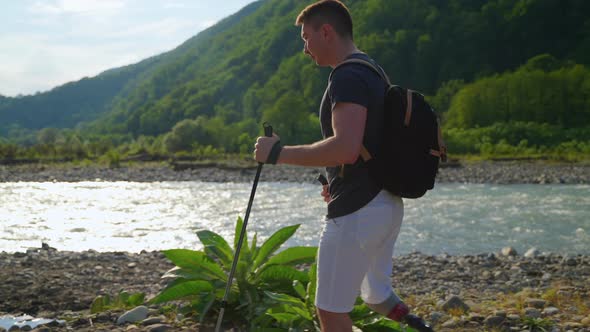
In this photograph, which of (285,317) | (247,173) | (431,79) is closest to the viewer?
(285,317)

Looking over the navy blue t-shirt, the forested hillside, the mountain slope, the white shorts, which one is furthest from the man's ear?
the mountain slope

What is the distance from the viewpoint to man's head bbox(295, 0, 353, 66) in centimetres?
303

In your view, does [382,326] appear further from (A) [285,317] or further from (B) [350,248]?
(B) [350,248]

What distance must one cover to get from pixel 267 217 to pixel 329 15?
16414 millimetres

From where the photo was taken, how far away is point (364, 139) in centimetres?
300

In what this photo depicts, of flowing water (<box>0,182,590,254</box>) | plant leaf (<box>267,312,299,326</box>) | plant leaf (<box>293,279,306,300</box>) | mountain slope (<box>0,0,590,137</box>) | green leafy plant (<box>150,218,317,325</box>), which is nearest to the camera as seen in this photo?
plant leaf (<box>267,312,299,326</box>)

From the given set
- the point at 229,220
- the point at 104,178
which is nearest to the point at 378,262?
the point at 229,220

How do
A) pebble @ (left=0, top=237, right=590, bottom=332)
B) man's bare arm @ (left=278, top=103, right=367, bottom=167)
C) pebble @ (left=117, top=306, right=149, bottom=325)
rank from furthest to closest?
pebble @ (left=0, top=237, right=590, bottom=332), pebble @ (left=117, top=306, right=149, bottom=325), man's bare arm @ (left=278, top=103, right=367, bottom=167)

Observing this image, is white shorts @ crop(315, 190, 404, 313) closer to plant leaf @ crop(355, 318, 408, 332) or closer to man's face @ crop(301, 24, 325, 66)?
man's face @ crop(301, 24, 325, 66)

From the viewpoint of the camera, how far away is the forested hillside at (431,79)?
87.2 metres

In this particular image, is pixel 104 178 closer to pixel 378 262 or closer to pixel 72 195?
pixel 72 195

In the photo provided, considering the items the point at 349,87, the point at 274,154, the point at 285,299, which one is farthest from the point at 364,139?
the point at 285,299

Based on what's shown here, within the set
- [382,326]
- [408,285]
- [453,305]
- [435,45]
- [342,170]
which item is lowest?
[408,285]

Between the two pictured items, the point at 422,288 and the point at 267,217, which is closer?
the point at 422,288
